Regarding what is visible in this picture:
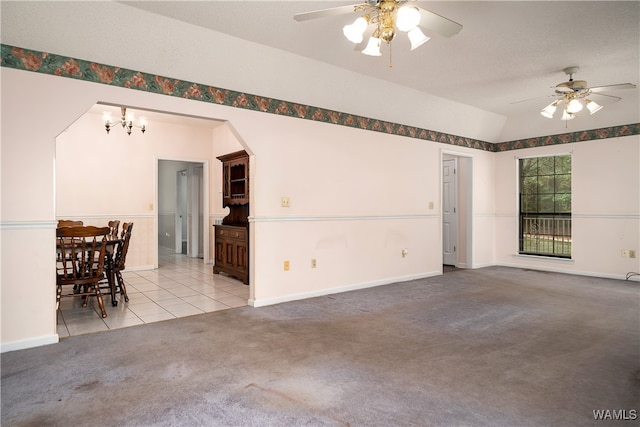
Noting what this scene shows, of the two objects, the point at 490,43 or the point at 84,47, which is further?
the point at 490,43

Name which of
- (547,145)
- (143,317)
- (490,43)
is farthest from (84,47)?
(547,145)

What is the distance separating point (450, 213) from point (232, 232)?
4.28 metres

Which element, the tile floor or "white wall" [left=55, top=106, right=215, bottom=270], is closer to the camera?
the tile floor

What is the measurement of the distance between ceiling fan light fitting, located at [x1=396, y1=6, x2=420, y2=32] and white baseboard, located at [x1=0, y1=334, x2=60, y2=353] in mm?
3541

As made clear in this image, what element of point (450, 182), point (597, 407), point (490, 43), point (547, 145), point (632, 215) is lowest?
point (597, 407)

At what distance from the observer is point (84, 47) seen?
9.92 feet

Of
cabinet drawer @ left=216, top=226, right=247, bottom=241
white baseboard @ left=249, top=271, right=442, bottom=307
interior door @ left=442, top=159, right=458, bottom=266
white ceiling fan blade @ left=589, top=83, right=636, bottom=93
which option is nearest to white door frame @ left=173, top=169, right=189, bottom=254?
cabinet drawer @ left=216, top=226, right=247, bottom=241

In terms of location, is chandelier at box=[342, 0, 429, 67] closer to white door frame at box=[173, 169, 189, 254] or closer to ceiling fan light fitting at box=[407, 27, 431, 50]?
ceiling fan light fitting at box=[407, 27, 431, 50]

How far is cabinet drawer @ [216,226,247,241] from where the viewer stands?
534cm

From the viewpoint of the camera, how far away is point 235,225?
582 cm

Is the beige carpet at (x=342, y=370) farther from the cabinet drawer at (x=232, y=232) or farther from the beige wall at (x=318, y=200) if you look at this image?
the cabinet drawer at (x=232, y=232)

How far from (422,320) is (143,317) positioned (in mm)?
2834

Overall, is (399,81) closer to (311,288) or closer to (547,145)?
(311,288)

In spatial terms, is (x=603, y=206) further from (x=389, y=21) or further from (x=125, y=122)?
(x=125, y=122)
